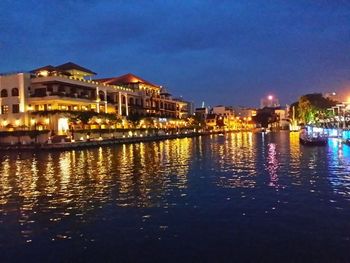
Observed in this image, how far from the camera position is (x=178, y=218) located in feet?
55.6

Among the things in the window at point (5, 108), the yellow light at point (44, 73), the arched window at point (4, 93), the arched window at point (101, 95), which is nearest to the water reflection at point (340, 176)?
the yellow light at point (44, 73)

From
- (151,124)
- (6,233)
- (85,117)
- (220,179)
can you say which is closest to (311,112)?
(151,124)

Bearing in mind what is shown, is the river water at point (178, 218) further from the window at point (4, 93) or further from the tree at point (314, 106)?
the tree at point (314, 106)

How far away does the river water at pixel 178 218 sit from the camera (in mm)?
12875

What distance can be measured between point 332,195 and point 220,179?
8417mm

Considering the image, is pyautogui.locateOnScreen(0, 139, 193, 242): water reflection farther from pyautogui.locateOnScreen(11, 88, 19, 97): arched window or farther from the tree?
the tree

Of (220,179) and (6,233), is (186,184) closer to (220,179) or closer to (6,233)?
(220,179)

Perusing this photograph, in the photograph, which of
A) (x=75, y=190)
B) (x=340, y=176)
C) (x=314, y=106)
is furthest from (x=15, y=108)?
(x=314, y=106)

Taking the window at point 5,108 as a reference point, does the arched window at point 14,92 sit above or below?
above

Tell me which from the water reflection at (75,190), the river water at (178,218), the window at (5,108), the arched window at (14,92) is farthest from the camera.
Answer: the arched window at (14,92)

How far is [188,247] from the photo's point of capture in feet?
43.7

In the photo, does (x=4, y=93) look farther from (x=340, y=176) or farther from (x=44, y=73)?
(x=340, y=176)

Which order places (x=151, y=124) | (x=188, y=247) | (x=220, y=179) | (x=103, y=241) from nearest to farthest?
(x=188, y=247), (x=103, y=241), (x=220, y=179), (x=151, y=124)

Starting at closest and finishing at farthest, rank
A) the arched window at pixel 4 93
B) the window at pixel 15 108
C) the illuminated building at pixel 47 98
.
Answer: the illuminated building at pixel 47 98 < the window at pixel 15 108 < the arched window at pixel 4 93
